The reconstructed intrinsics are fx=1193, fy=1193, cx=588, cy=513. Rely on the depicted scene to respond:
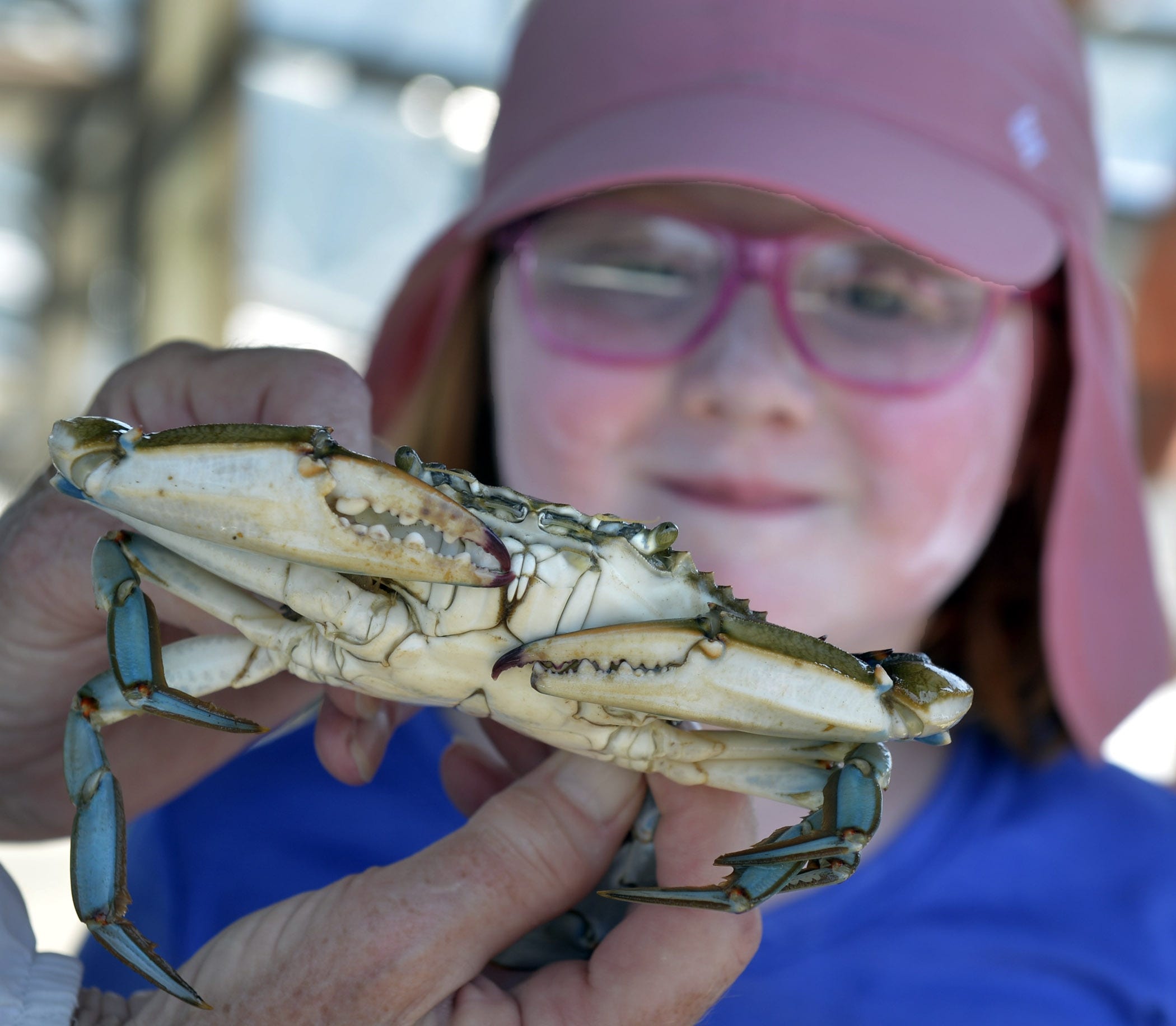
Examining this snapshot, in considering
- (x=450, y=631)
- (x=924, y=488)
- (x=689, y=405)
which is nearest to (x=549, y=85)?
(x=689, y=405)

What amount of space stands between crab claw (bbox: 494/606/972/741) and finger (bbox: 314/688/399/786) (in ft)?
0.78

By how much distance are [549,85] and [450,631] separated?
32.3 inches

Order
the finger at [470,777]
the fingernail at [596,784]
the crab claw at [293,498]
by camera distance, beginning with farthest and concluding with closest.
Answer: the finger at [470,777], the fingernail at [596,784], the crab claw at [293,498]

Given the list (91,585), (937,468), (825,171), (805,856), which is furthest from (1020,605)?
(91,585)

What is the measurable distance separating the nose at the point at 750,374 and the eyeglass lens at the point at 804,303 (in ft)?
0.05

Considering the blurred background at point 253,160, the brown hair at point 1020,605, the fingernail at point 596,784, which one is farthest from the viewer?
the blurred background at point 253,160

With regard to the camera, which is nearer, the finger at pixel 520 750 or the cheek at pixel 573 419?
the finger at pixel 520 750

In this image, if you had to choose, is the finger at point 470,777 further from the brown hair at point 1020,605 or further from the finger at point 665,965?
the brown hair at point 1020,605

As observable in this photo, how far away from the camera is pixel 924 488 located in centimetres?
123

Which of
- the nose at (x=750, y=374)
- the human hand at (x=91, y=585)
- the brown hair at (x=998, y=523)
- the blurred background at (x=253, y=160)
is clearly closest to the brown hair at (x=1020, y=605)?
the brown hair at (x=998, y=523)

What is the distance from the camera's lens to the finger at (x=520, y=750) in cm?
103

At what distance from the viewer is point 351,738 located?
0.94 meters

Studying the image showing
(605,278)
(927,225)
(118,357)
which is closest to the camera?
(927,225)

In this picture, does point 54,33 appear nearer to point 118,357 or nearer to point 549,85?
point 118,357
